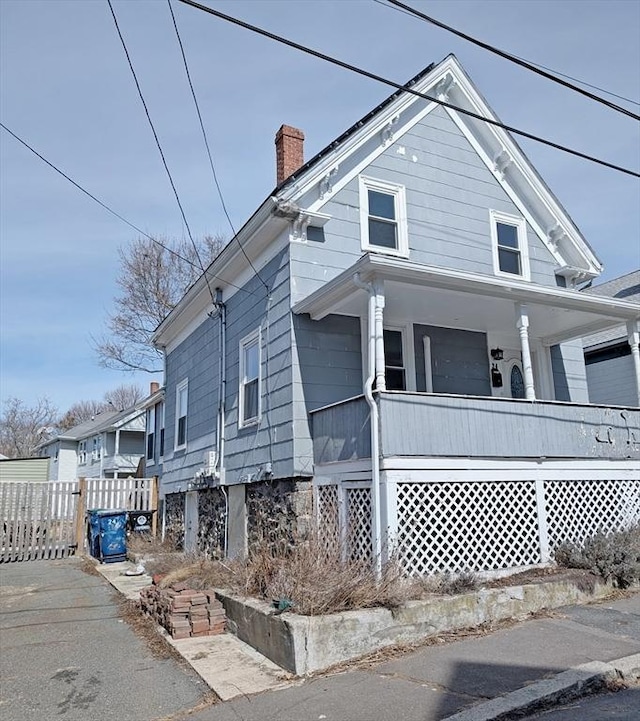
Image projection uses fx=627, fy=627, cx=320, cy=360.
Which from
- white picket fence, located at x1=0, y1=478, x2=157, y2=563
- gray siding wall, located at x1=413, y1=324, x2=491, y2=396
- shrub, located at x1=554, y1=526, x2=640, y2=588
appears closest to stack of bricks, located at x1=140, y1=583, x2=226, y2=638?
shrub, located at x1=554, y1=526, x2=640, y2=588

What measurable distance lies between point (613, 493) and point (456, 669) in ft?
18.1

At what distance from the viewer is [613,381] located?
16.9 m

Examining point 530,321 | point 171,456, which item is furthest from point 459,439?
point 171,456

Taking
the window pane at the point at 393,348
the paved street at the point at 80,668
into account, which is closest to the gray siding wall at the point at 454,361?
the window pane at the point at 393,348

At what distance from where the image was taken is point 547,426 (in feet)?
30.6

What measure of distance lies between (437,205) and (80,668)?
375 inches

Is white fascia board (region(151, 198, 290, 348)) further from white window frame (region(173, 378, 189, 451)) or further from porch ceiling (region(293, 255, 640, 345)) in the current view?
porch ceiling (region(293, 255, 640, 345))

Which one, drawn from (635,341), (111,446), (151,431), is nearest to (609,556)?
(635,341)

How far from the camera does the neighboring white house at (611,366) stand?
1638 cm

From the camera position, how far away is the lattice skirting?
809cm

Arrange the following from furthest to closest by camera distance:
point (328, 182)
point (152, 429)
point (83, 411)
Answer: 1. point (83, 411)
2. point (152, 429)
3. point (328, 182)

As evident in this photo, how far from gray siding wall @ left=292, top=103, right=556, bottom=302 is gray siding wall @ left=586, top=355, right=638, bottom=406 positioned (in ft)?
16.4

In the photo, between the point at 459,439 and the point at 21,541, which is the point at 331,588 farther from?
the point at 21,541

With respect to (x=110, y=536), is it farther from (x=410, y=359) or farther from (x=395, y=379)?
(x=410, y=359)
